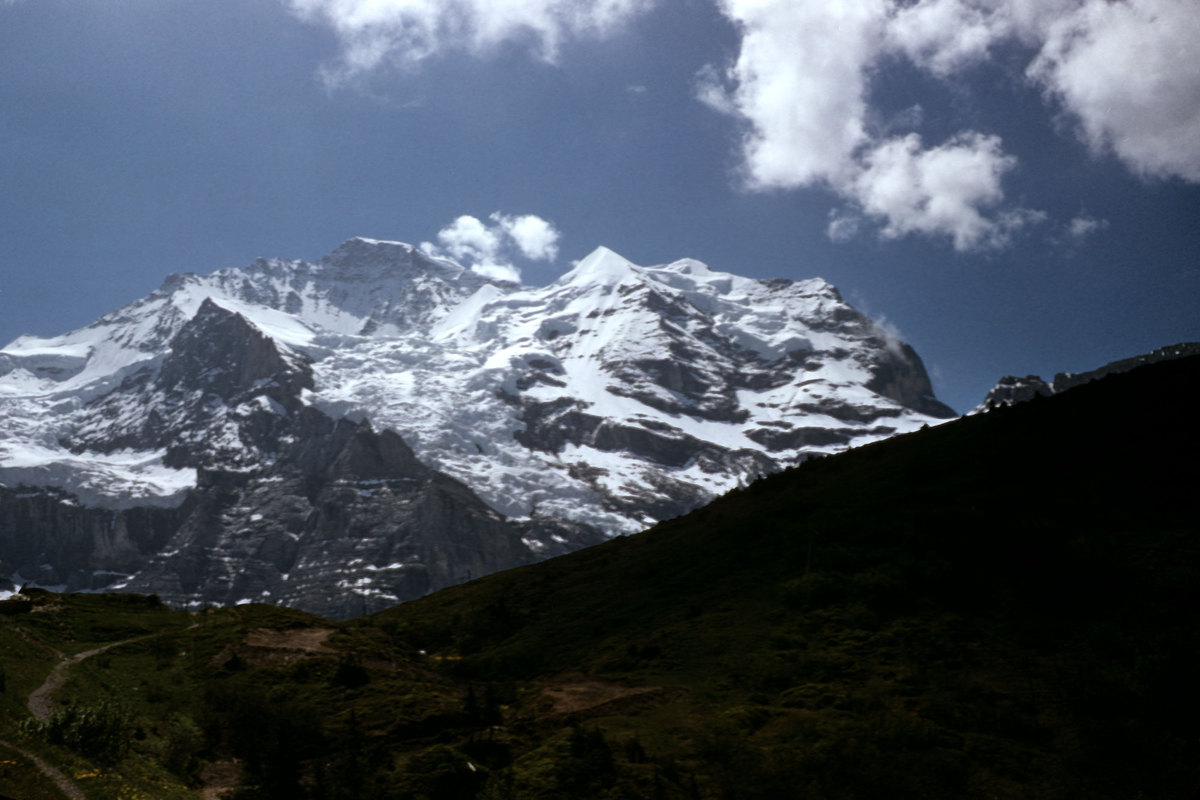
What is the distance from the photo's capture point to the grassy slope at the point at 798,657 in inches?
1031

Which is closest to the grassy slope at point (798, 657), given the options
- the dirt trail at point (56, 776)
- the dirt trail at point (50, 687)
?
the dirt trail at point (50, 687)

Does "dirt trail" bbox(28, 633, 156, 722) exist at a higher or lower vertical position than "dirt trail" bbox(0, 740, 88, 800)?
→ higher

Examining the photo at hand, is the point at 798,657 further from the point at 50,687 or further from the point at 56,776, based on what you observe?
the point at 50,687

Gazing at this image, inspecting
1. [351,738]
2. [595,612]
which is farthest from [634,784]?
[595,612]

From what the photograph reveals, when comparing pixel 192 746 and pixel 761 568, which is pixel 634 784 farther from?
pixel 761 568

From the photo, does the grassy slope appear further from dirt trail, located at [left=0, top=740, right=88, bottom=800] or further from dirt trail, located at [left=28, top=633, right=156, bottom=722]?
dirt trail, located at [left=0, top=740, right=88, bottom=800]

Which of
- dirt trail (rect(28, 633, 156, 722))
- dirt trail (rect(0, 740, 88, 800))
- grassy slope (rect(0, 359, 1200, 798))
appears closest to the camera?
dirt trail (rect(0, 740, 88, 800))

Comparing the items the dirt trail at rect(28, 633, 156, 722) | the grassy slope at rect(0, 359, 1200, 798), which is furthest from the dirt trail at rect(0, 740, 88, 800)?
the dirt trail at rect(28, 633, 156, 722)

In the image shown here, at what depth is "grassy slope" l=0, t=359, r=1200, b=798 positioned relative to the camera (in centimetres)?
2619

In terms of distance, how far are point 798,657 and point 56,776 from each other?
25123mm

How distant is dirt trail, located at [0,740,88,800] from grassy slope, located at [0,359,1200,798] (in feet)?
3.23

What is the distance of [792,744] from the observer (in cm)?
2744

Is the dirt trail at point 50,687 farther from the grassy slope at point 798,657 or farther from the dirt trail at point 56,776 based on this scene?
the dirt trail at point 56,776

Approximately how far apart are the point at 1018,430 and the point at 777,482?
49.5 ft
